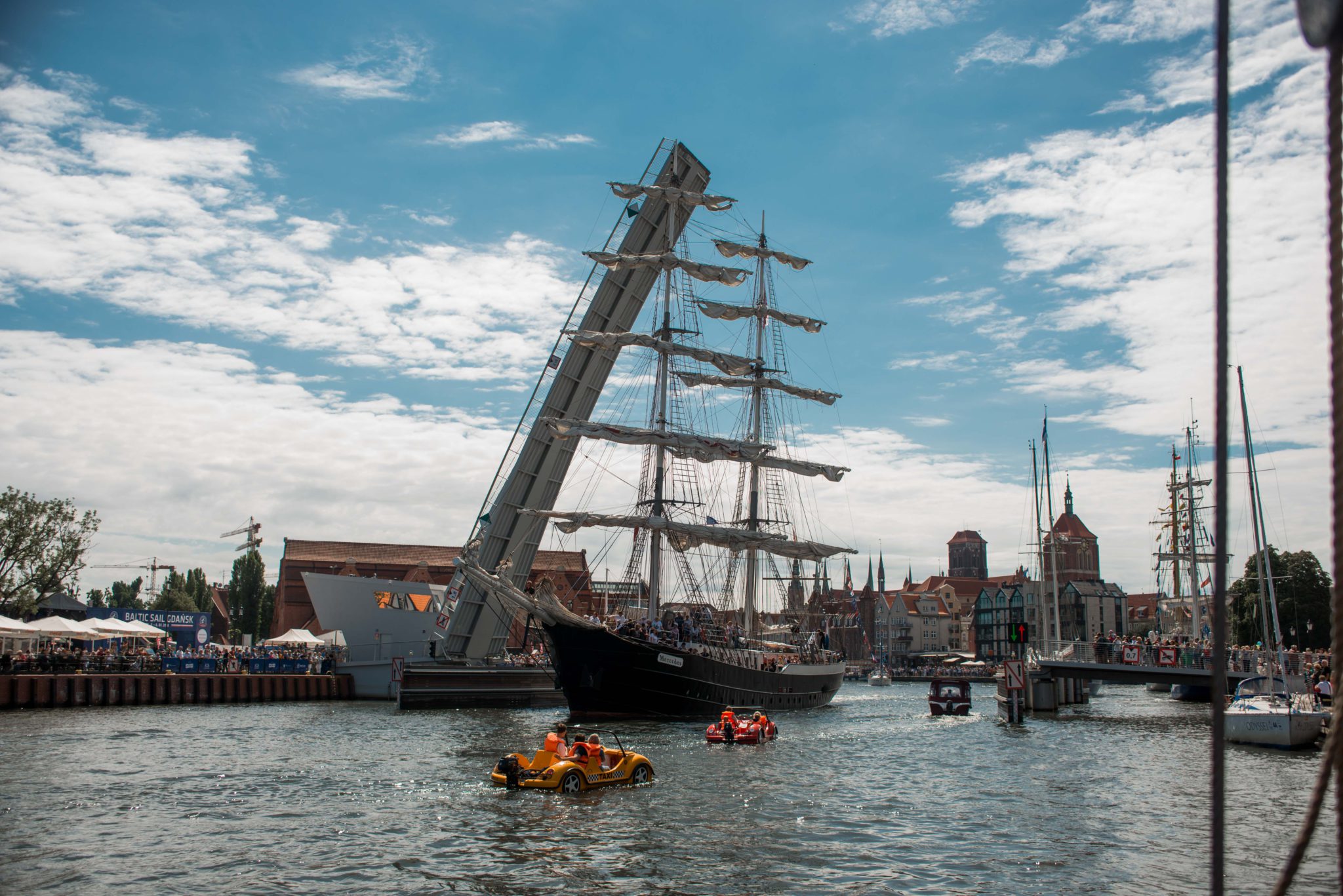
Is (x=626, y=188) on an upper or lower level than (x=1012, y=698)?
upper

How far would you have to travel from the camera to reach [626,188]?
51562mm

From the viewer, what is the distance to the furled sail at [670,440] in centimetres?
4741

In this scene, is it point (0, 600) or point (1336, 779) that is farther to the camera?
point (0, 600)

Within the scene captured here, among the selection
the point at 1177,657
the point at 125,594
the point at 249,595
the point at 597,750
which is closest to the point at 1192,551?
the point at 1177,657

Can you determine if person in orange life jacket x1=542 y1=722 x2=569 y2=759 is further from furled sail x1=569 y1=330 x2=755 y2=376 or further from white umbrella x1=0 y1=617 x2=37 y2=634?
white umbrella x1=0 y1=617 x2=37 y2=634

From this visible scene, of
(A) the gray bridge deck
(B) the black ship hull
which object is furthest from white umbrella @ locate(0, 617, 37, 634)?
(A) the gray bridge deck

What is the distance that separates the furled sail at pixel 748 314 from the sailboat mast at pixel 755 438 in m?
0.42

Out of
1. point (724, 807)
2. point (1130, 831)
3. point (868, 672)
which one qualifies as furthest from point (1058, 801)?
point (868, 672)

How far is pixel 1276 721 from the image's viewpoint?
3025cm

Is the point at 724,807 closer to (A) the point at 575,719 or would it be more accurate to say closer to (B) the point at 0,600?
(A) the point at 575,719

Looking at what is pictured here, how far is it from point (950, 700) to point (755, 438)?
19772 millimetres

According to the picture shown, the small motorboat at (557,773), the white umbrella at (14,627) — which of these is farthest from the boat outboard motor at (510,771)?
the white umbrella at (14,627)

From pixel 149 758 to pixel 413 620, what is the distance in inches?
1181

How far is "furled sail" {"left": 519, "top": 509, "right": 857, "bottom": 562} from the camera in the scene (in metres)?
47.9
